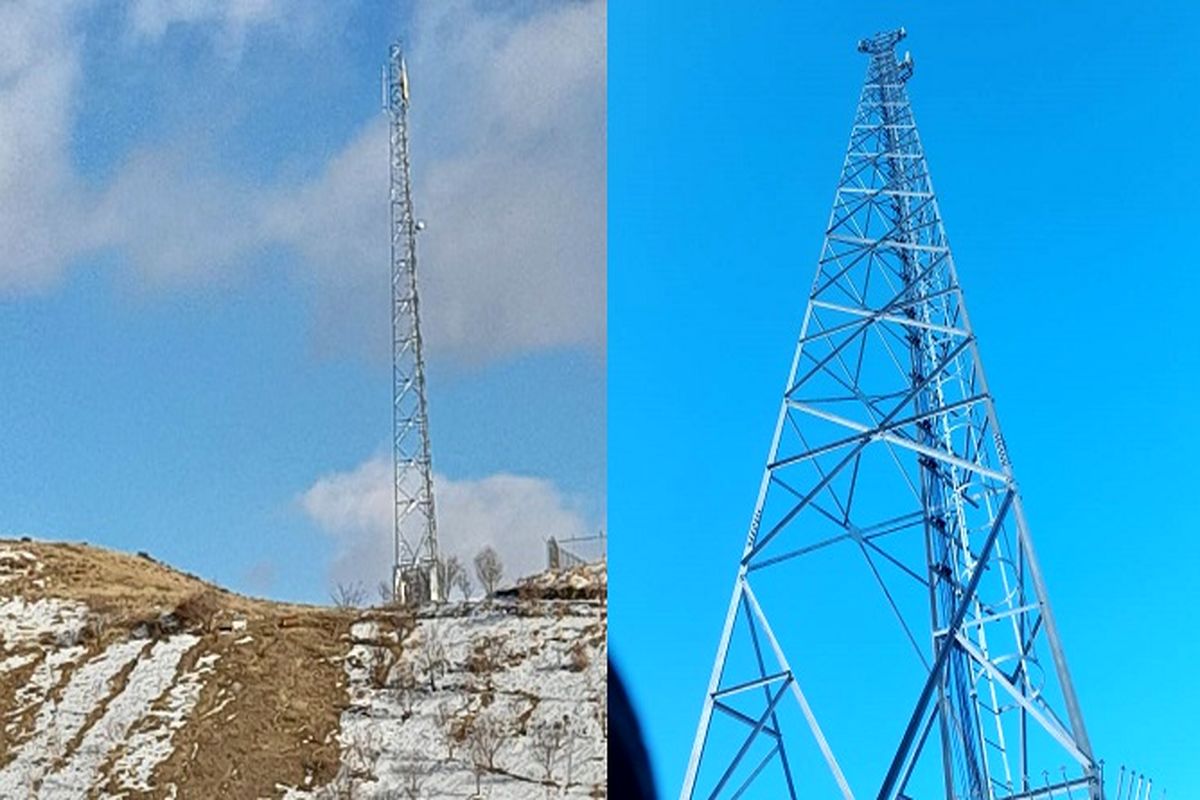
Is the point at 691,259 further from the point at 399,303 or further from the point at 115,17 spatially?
the point at 115,17

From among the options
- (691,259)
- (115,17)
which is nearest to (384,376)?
(691,259)

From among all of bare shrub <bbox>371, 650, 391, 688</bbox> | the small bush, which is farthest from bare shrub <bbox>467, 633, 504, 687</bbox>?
the small bush

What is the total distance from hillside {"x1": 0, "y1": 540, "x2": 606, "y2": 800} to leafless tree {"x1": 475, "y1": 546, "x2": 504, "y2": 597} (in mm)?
61

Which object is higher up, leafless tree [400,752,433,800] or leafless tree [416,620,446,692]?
leafless tree [416,620,446,692]

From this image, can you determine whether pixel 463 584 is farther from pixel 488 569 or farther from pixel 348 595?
pixel 348 595

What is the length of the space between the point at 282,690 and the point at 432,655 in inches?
17.1

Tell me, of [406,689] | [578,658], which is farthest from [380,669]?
[578,658]

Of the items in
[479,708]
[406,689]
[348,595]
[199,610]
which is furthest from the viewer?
[199,610]

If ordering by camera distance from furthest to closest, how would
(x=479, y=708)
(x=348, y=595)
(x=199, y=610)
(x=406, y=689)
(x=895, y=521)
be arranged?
1. (x=199, y=610)
2. (x=348, y=595)
3. (x=406, y=689)
4. (x=479, y=708)
5. (x=895, y=521)

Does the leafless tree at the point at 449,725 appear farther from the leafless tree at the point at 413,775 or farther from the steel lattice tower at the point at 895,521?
the steel lattice tower at the point at 895,521

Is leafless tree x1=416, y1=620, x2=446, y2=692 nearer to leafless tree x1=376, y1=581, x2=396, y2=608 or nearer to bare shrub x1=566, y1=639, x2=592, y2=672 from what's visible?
leafless tree x1=376, y1=581, x2=396, y2=608

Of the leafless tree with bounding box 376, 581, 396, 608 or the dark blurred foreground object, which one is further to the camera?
the leafless tree with bounding box 376, 581, 396, 608

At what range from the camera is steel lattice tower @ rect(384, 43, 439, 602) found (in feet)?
14.8

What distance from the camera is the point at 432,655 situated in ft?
14.9
